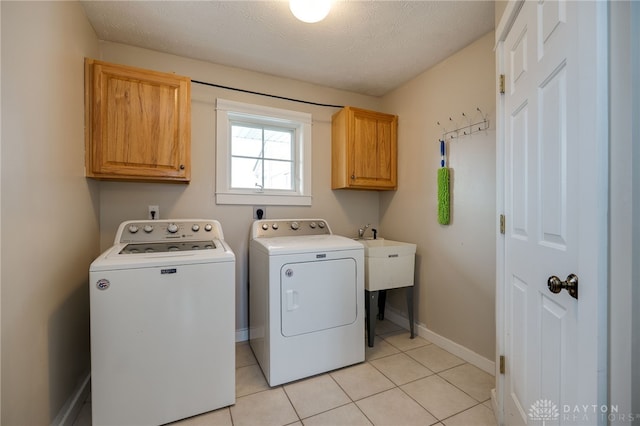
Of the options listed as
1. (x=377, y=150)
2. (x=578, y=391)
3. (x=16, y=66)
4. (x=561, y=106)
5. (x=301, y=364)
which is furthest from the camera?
(x=377, y=150)

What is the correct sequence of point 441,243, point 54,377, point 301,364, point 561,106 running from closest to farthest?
1. point 561,106
2. point 54,377
3. point 301,364
4. point 441,243

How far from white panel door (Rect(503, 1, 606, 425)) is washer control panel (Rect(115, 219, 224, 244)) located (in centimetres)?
188

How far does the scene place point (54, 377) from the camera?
1.35 m

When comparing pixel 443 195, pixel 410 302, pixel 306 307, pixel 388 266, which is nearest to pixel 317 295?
pixel 306 307

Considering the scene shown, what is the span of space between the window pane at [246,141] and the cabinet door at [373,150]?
2.92 ft

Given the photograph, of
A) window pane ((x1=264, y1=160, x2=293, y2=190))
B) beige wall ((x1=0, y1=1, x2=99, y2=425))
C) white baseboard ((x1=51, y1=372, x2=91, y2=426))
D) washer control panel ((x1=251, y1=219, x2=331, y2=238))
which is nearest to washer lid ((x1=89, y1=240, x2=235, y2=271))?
beige wall ((x1=0, y1=1, x2=99, y2=425))

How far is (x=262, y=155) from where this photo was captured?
8.70 ft

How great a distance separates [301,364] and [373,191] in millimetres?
1905

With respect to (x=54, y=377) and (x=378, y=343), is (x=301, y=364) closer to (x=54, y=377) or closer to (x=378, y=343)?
(x=378, y=343)

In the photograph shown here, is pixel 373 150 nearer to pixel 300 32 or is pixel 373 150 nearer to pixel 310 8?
pixel 300 32

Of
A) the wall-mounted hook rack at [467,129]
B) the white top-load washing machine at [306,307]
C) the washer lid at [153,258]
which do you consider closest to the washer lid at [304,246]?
the white top-load washing machine at [306,307]

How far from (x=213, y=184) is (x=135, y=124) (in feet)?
2.29

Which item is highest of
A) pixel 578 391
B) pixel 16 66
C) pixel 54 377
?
pixel 16 66

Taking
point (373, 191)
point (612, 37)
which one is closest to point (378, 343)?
point (373, 191)
